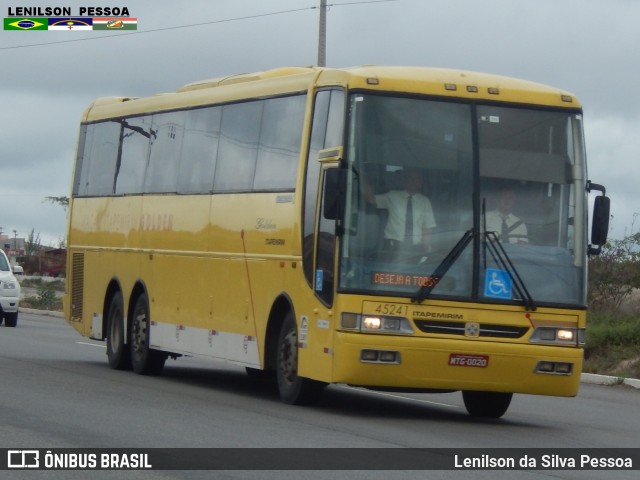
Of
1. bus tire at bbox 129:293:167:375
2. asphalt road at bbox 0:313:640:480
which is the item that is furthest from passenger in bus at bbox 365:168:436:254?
bus tire at bbox 129:293:167:375

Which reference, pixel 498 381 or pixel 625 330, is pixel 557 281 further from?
pixel 625 330

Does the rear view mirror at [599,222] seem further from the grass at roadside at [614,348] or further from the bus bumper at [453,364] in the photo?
the grass at roadside at [614,348]

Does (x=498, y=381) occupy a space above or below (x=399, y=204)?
below

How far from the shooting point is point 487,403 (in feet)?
55.6

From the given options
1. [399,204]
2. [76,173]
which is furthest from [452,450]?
[76,173]

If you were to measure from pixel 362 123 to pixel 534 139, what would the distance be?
1886mm

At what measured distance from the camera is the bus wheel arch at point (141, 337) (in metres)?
21.0

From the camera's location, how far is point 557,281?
15742mm

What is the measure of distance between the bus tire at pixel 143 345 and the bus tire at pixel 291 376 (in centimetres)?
457

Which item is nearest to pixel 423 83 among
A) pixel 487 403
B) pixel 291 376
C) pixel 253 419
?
pixel 291 376

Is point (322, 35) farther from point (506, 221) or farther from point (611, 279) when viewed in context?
point (506, 221)

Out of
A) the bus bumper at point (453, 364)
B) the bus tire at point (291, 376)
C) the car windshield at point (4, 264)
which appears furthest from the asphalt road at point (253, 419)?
the car windshield at point (4, 264)

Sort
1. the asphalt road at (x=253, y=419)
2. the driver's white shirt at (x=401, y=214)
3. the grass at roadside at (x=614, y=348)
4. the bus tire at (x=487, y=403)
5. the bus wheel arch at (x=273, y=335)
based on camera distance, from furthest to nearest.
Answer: the grass at roadside at (x=614, y=348) → the bus wheel arch at (x=273, y=335) → the bus tire at (x=487, y=403) → the driver's white shirt at (x=401, y=214) → the asphalt road at (x=253, y=419)

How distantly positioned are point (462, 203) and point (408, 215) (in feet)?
2.01
